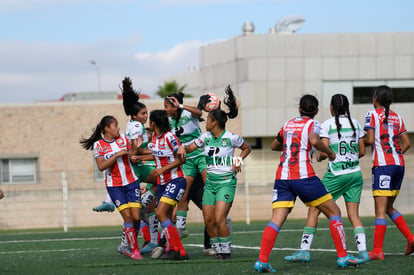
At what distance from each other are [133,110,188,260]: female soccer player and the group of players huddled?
0.01 metres

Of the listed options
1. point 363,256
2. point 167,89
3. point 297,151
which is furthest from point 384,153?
point 167,89

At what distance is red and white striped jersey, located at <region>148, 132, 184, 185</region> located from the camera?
1058 centimetres

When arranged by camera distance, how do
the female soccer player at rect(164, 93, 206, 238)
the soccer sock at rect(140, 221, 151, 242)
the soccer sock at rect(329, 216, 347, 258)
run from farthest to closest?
the soccer sock at rect(140, 221, 151, 242), the female soccer player at rect(164, 93, 206, 238), the soccer sock at rect(329, 216, 347, 258)

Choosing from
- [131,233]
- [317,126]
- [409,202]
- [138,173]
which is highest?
[317,126]

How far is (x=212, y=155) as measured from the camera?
1023 centimetres

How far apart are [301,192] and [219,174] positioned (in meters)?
1.66

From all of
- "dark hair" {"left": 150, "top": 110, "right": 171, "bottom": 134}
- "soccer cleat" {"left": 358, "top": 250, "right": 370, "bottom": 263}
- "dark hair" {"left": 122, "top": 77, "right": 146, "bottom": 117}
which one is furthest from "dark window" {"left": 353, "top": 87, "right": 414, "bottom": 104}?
"soccer cleat" {"left": 358, "top": 250, "right": 370, "bottom": 263}

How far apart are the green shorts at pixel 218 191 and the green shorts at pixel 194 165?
96 cm

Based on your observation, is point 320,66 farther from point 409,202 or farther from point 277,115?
point 409,202

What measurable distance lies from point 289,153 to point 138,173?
324 cm

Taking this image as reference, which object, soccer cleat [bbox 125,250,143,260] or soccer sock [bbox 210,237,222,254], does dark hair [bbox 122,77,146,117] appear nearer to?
soccer cleat [bbox 125,250,143,260]

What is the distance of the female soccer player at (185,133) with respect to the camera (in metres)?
11.3

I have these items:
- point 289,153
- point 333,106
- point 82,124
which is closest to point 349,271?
point 289,153

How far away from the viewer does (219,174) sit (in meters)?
10.2
